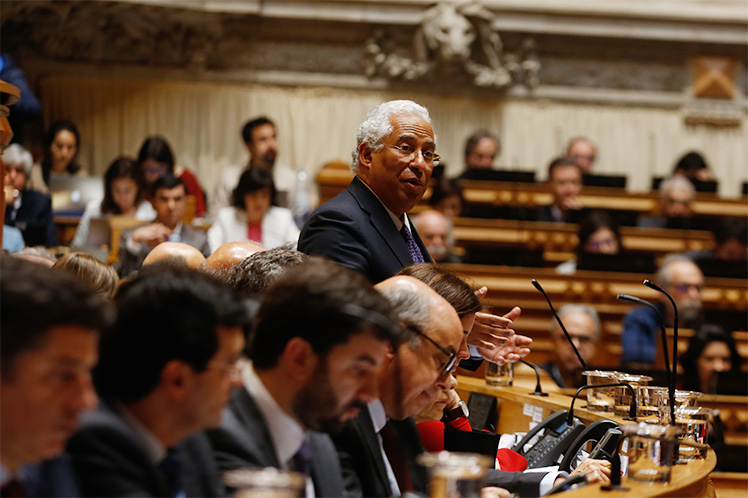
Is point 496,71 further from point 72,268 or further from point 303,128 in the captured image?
point 72,268

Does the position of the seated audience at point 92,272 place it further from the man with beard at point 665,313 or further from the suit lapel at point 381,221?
the man with beard at point 665,313

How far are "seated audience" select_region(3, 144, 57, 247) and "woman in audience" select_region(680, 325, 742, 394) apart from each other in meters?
3.12

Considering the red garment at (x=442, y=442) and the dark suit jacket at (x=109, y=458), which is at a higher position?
the dark suit jacket at (x=109, y=458)

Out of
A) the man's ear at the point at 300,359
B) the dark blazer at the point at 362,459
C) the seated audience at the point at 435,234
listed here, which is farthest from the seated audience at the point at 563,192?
the man's ear at the point at 300,359

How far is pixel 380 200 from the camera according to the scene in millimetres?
3080

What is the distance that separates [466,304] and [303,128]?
630 centimetres

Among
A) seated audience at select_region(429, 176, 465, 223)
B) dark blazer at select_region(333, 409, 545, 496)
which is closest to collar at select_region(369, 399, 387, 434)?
dark blazer at select_region(333, 409, 545, 496)

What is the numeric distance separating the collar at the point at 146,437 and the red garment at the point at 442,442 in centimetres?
108

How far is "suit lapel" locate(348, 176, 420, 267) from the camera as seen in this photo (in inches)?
116

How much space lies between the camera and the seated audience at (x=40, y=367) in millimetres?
1300

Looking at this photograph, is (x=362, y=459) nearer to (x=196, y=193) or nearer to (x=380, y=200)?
(x=380, y=200)

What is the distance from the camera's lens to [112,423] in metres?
1.41

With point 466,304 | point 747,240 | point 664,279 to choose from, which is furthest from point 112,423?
point 747,240

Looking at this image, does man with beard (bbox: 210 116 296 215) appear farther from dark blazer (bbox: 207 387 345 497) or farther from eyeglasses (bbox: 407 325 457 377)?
dark blazer (bbox: 207 387 345 497)
